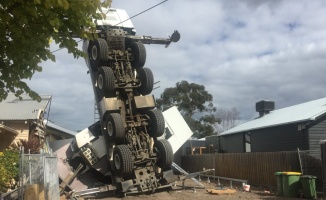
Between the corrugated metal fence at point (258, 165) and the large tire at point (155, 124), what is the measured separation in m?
5.58

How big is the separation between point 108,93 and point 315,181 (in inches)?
364

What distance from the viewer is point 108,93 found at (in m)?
17.1

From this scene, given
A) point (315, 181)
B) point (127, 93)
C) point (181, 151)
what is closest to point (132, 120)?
point (127, 93)

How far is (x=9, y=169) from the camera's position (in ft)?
45.8

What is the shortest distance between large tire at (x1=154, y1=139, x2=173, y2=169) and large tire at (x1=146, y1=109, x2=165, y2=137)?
430 millimetres

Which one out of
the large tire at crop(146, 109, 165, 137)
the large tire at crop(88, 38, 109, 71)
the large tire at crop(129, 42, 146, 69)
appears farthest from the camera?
the large tire at crop(129, 42, 146, 69)

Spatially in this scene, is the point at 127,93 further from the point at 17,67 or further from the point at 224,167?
the point at 17,67

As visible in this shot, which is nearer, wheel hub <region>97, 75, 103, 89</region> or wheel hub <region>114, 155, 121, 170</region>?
wheel hub <region>114, 155, 121, 170</region>

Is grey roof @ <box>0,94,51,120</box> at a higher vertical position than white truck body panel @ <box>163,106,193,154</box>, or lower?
higher

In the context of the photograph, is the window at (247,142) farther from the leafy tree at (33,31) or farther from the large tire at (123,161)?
the leafy tree at (33,31)

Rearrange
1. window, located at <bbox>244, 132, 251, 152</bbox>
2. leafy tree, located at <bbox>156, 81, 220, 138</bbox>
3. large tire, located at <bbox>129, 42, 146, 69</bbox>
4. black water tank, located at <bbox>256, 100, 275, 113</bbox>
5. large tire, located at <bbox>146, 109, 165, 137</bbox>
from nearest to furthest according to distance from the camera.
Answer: large tire, located at <bbox>146, 109, 165, 137</bbox> → large tire, located at <bbox>129, 42, 146, 69</bbox> → window, located at <bbox>244, 132, 251, 152</bbox> → black water tank, located at <bbox>256, 100, 275, 113</bbox> → leafy tree, located at <bbox>156, 81, 220, 138</bbox>

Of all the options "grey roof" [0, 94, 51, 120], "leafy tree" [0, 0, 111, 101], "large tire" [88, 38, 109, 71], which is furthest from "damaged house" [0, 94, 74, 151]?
"leafy tree" [0, 0, 111, 101]

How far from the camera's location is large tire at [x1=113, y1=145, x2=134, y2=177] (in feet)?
50.3

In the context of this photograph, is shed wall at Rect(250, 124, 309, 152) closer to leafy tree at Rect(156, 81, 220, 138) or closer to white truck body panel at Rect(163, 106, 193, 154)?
white truck body panel at Rect(163, 106, 193, 154)
